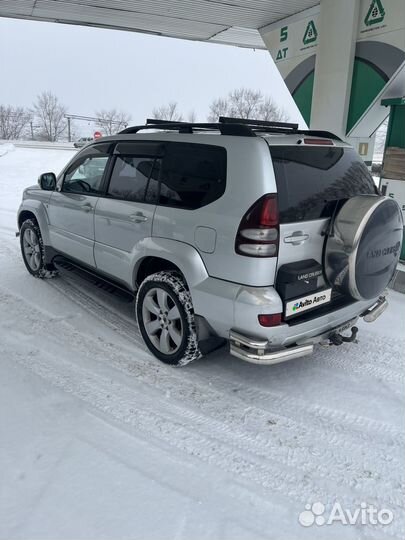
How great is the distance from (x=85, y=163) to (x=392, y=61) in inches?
183

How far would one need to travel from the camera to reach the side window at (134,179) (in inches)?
136

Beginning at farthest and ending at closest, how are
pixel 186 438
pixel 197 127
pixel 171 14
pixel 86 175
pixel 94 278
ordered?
pixel 171 14 → pixel 86 175 → pixel 94 278 → pixel 197 127 → pixel 186 438

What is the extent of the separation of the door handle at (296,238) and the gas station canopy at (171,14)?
21.0 feet

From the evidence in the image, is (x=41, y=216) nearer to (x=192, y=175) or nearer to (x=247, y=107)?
(x=192, y=175)

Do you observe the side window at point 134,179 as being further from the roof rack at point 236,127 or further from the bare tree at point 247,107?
the bare tree at point 247,107

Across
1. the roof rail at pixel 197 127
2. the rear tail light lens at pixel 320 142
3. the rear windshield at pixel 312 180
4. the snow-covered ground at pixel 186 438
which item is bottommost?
the snow-covered ground at pixel 186 438

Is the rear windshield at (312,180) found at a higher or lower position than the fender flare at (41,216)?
higher

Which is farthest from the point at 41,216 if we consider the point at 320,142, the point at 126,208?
the point at 320,142

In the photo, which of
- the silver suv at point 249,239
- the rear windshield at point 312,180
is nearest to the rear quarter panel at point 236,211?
the silver suv at point 249,239

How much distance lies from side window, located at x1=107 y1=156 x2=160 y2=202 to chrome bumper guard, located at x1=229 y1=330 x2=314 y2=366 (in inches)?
52.7

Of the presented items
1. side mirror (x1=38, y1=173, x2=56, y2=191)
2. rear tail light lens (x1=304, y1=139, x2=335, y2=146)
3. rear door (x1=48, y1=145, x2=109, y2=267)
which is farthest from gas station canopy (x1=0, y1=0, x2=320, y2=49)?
rear tail light lens (x1=304, y1=139, x2=335, y2=146)

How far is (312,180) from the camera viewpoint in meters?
2.96

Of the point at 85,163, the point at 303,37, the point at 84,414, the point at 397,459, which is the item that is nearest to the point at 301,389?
the point at 397,459

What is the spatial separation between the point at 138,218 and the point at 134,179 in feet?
1.27
